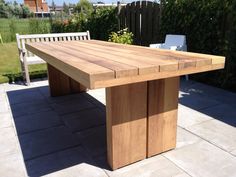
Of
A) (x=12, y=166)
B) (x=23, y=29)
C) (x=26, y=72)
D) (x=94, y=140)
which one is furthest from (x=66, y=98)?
(x=23, y=29)

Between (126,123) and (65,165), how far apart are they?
0.67 m

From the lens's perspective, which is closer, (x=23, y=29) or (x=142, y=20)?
(x=142, y=20)

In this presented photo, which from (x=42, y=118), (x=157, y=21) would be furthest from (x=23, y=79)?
(x=157, y=21)

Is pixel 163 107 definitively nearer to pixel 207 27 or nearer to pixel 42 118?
pixel 42 118

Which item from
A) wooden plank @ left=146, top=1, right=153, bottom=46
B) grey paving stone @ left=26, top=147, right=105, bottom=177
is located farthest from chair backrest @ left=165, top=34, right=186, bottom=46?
grey paving stone @ left=26, top=147, right=105, bottom=177

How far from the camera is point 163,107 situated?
2111mm

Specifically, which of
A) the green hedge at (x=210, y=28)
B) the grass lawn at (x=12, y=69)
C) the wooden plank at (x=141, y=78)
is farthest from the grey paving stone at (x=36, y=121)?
the green hedge at (x=210, y=28)

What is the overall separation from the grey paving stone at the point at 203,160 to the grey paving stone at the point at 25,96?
2.43m

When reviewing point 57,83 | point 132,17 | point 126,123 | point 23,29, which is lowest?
point 57,83

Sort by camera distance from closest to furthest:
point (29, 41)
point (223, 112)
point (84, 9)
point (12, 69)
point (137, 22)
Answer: point (223, 112) → point (29, 41) → point (12, 69) → point (137, 22) → point (84, 9)

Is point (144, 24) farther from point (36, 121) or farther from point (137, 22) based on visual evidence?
point (36, 121)

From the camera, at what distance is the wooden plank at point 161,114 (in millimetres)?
2043

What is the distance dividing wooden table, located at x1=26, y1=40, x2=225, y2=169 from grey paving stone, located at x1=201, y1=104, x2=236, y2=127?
1.02 meters

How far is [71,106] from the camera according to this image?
11.5 ft
